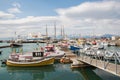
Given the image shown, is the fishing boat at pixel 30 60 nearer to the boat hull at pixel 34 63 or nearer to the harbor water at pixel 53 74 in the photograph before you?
the boat hull at pixel 34 63

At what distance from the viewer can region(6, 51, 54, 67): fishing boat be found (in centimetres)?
3544

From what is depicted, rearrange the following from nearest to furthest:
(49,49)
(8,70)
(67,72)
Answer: (67,72), (8,70), (49,49)

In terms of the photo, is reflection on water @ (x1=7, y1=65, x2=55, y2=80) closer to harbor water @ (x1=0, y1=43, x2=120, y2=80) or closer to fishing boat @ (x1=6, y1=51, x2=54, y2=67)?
harbor water @ (x1=0, y1=43, x2=120, y2=80)

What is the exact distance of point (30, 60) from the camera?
35656mm

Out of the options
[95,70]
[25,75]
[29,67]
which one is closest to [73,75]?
[95,70]

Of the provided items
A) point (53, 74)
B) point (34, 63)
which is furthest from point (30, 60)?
point (53, 74)

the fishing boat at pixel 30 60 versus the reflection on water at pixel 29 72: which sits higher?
the fishing boat at pixel 30 60

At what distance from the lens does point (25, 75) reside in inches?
1177

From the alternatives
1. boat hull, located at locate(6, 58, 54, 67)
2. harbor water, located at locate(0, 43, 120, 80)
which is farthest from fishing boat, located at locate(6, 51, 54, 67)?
harbor water, located at locate(0, 43, 120, 80)

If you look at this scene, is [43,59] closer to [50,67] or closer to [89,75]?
[50,67]

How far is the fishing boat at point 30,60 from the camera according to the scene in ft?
116

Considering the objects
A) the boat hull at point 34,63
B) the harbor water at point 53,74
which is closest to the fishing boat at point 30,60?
the boat hull at point 34,63

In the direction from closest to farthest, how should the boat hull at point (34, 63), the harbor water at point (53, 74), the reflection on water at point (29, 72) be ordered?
the harbor water at point (53, 74)
the reflection on water at point (29, 72)
the boat hull at point (34, 63)

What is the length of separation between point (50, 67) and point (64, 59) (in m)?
3.52
